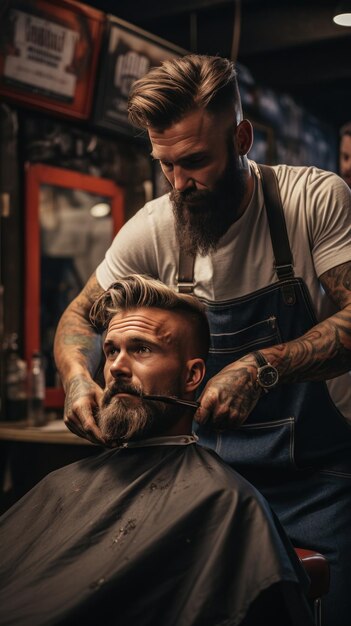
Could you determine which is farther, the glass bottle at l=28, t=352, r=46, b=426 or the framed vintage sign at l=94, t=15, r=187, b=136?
the framed vintage sign at l=94, t=15, r=187, b=136

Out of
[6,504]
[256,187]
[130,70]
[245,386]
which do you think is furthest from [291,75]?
[245,386]

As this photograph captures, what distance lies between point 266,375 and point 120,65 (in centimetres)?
337

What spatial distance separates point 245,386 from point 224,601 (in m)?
0.50

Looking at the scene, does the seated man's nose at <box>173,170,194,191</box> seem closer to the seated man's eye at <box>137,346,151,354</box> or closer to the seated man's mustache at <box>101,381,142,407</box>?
the seated man's eye at <box>137,346,151,354</box>

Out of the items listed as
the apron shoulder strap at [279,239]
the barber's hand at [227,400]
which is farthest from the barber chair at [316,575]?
the apron shoulder strap at [279,239]

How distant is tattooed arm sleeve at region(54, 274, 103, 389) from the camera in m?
2.37

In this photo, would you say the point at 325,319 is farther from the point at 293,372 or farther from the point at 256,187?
the point at 256,187

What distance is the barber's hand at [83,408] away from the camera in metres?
2.08

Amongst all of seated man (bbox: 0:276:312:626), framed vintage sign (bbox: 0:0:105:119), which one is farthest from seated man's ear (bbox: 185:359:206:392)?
framed vintage sign (bbox: 0:0:105:119)

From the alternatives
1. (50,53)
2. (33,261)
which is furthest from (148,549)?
(50,53)

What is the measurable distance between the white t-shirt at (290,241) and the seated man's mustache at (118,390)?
0.41 metres

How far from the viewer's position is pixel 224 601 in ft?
5.58

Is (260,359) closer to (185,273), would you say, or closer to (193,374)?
(193,374)

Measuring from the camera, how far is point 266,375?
2047 mm
